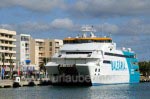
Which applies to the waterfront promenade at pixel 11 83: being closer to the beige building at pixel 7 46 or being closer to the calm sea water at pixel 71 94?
the calm sea water at pixel 71 94

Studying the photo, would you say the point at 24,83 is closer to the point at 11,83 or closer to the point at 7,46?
the point at 11,83

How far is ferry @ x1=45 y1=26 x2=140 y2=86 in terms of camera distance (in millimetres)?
107750

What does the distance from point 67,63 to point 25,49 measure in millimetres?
88447

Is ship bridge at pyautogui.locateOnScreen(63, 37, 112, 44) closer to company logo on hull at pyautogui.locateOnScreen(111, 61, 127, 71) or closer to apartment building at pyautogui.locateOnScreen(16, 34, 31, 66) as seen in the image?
company logo on hull at pyautogui.locateOnScreen(111, 61, 127, 71)

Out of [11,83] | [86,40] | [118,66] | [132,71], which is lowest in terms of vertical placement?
[11,83]

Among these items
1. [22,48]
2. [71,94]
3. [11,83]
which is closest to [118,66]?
[11,83]

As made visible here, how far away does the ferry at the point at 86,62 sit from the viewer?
107750mm

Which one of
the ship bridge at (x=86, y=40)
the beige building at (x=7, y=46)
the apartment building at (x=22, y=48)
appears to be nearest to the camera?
the ship bridge at (x=86, y=40)

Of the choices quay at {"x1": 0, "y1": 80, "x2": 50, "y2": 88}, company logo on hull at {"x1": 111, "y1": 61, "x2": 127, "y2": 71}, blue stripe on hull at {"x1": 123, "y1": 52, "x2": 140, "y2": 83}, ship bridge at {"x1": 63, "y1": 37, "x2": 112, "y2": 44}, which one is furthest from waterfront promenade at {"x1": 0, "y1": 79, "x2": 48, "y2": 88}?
blue stripe on hull at {"x1": 123, "y1": 52, "x2": 140, "y2": 83}

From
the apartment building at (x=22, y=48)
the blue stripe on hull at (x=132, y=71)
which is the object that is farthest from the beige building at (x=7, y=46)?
the blue stripe on hull at (x=132, y=71)

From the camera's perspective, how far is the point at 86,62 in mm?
107500

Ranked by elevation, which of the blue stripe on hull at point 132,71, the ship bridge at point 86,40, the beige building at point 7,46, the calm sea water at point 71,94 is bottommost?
the calm sea water at point 71,94

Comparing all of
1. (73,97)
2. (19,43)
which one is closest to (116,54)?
(73,97)

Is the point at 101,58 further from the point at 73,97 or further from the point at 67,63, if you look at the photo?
the point at 73,97
